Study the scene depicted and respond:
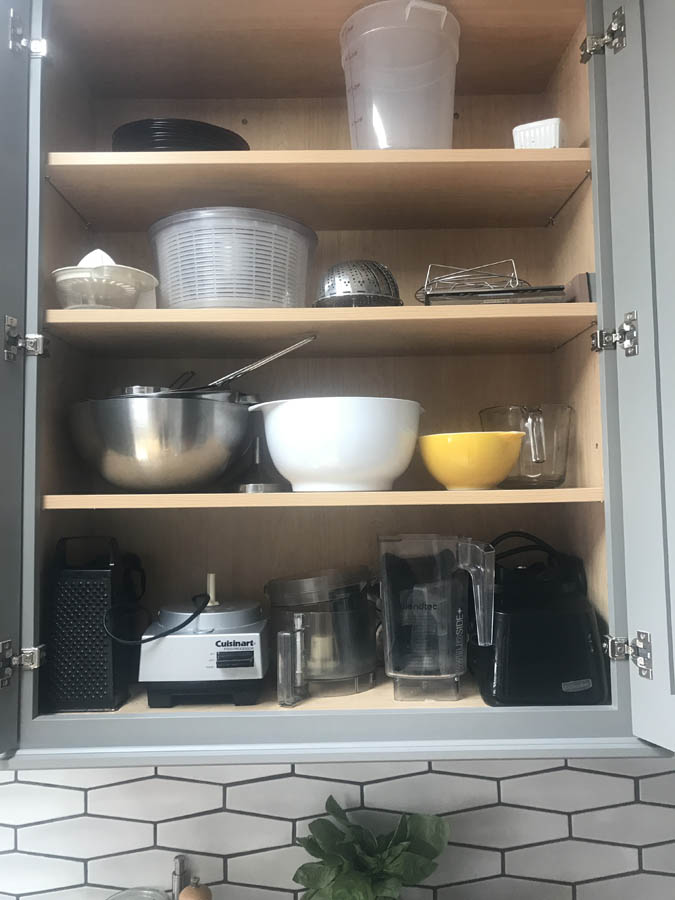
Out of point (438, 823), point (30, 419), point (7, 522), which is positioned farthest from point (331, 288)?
point (438, 823)

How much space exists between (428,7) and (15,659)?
1.19 meters

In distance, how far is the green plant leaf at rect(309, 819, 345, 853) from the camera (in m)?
1.13

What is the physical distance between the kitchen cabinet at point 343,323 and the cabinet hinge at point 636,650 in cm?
1

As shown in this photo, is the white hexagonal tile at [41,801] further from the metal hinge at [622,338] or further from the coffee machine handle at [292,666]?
the metal hinge at [622,338]

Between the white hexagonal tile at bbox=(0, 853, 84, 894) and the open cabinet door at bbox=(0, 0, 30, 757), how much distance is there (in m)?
0.46

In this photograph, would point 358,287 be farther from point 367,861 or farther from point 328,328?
point 367,861

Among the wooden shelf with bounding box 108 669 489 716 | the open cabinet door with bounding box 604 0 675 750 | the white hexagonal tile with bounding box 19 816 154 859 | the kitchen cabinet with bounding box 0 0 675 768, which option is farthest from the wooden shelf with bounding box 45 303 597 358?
the white hexagonal tile with bounding box 19 816 154 859

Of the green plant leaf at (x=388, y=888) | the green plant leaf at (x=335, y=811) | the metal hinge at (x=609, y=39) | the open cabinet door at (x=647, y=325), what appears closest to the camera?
the open cabinet door at (x=647, y=325)

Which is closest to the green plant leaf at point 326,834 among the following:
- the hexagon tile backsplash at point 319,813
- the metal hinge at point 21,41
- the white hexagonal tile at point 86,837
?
the hexagon tile backsplash at point 319,813

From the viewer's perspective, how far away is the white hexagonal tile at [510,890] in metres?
1.24

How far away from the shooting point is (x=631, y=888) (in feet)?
4.10

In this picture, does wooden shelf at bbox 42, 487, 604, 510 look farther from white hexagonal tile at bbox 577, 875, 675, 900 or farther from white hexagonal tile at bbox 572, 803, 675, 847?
white hexagonal tile at bbox 577, 875, 675, 900

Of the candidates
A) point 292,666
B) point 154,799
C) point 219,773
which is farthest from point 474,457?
point 154,799

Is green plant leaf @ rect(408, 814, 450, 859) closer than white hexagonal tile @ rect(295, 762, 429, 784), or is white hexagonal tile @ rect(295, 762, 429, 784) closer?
green plant leaf @ rect(408, 814, 450, 859)
